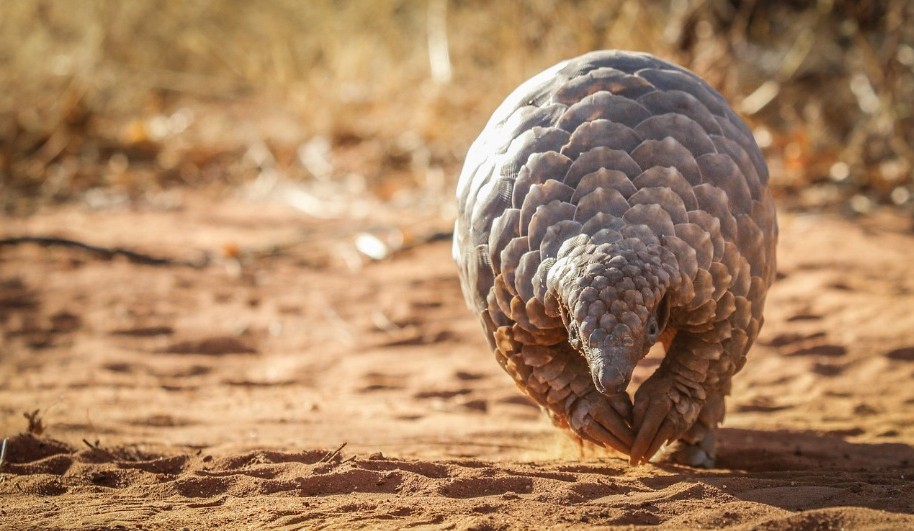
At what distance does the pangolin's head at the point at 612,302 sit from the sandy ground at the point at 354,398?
1.51ft

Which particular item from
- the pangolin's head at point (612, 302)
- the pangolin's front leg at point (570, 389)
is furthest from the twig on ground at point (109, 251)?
the pangolin's head at point (612, 302)

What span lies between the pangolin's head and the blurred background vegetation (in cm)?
582

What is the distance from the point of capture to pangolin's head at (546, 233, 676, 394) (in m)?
2.93

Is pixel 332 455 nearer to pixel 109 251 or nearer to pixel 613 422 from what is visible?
pixel 613 422

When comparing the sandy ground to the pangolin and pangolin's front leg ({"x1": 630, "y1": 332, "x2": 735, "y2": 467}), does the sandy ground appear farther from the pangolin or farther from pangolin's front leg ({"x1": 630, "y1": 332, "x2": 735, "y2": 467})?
the pangolin

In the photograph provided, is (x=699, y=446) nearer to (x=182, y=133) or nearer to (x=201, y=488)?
(x=201, y=488)

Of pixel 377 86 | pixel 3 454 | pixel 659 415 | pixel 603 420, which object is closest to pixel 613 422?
pixel 603 420

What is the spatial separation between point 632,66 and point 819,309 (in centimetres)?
318

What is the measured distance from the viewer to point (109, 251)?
796cm

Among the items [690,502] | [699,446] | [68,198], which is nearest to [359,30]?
[68,198]

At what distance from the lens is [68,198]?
10422 mm

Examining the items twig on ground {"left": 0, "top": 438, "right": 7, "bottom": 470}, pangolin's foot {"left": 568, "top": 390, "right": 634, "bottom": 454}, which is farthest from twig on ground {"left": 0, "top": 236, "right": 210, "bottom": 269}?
pangolin's foot {"left": 568, "top": 390, "right": 634, "bottom": 454}

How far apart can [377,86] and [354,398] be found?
754cm

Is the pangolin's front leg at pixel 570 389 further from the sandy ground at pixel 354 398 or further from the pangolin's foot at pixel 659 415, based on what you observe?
the sandy ground at pixel 354 398
